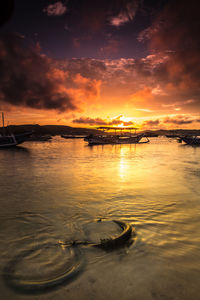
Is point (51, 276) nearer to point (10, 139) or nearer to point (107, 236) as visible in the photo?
point (107, 236)

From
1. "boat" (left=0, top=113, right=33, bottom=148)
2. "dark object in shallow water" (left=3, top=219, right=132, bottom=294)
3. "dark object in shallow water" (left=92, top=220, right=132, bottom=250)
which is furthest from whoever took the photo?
"boat" (left=0, top=113, right=33, bottom=148)

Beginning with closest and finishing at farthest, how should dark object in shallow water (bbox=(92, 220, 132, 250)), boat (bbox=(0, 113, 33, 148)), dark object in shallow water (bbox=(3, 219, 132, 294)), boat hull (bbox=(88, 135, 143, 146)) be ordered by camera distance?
dark object in shallow water (bbox=(3, 219, 132, 294)) < dark object in shallow water (bbox=(92, 220, 132, 250)) < boat (bbox=(0, 113, 33, 148)) < boat hull (bbox=(88, 135, 143, 146))

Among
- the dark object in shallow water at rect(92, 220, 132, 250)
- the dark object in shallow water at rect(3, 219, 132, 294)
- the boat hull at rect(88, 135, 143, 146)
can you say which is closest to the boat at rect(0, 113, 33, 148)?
the boat hull at rect(88, 135, 143, 146)

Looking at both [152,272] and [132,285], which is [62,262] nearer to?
[132,285]

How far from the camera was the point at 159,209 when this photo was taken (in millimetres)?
6617

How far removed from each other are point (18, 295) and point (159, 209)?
17.2ft

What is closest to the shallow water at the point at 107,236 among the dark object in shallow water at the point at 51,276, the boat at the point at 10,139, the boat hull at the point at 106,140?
the dark object in shallow water at the point at 51,276

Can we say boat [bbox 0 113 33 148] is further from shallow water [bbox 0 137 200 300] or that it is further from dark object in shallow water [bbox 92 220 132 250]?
dark object in shallow water [bbox 92 220 132 250]

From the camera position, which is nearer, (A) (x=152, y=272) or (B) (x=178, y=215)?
(A) (x=152, y=272)

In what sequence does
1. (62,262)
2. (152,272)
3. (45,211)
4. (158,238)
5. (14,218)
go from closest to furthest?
(152,272) < (62,262) < (158,238) < (14,218) < (45,211)

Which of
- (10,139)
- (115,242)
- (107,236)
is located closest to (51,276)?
(115,242)

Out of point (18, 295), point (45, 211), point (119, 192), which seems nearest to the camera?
point (18, 295)

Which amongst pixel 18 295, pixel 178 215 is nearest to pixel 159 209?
pixel 178 215

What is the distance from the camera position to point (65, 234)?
15.7ft
